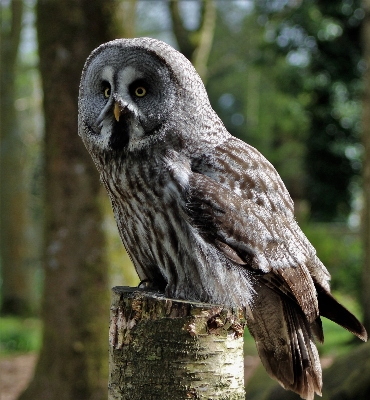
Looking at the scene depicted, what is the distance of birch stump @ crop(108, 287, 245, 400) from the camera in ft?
5.82

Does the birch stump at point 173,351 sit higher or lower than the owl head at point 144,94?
lower

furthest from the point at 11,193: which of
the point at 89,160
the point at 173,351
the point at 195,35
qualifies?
the point at 173,351

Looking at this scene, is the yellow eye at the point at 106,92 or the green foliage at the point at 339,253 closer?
the yellow eye at the point at 106,92

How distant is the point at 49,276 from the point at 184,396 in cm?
317

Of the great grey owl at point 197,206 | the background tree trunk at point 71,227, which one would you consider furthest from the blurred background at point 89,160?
the great grey owl at point 197,206

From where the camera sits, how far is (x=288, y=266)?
2.48 meters

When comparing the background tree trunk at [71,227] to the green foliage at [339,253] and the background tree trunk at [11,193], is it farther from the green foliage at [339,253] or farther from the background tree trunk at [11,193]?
the green foliage at [339,253]

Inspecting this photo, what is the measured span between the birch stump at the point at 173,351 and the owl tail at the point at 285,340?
2.35 feet

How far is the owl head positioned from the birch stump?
81 cm

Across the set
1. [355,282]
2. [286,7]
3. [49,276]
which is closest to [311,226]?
[355,282]

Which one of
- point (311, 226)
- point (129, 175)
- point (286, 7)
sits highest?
point (286, 7)

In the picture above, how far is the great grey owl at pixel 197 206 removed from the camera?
2.34m

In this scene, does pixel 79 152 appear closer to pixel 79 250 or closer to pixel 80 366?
pixel 79 250

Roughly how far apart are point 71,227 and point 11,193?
811cm
